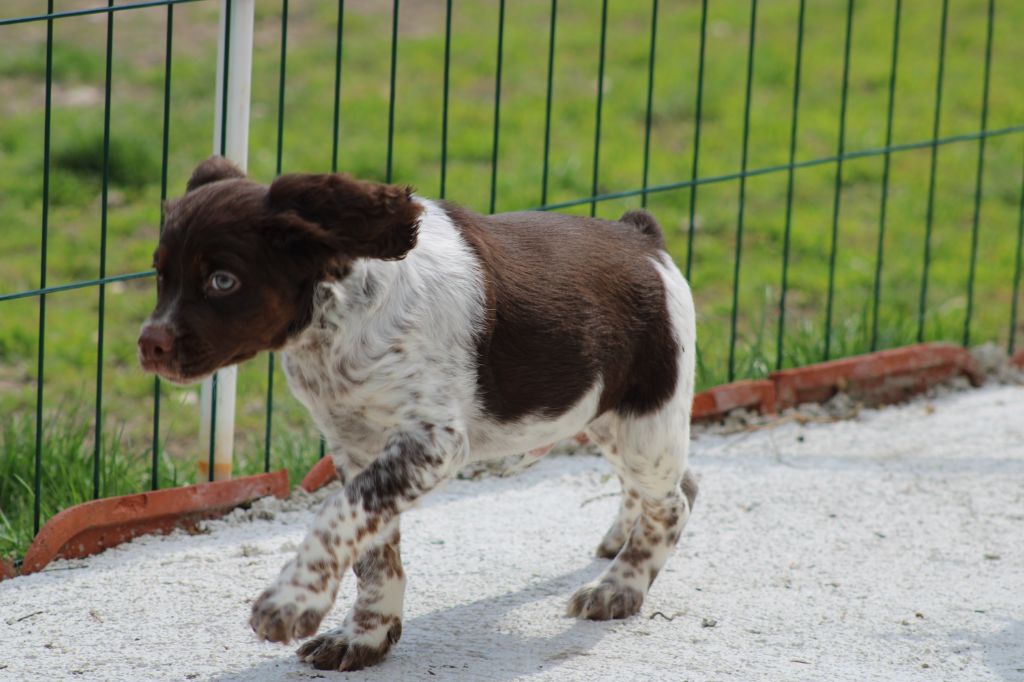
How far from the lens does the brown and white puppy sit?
3.58m

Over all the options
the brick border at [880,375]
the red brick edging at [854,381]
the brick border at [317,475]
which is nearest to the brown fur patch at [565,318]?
the brick border at [317,475]

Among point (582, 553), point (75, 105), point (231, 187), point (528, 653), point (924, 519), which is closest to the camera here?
point (231, 187)

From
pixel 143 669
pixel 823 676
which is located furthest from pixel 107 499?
pixel 823 676

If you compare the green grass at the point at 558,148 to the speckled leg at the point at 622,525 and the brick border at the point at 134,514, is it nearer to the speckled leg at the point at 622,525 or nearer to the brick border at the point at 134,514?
the brick border at the point at 134,514

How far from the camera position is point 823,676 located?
424cm

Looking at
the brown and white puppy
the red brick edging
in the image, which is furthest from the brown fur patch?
the red brick edging

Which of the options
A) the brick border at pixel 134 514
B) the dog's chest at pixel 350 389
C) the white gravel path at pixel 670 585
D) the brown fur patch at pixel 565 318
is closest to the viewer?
the dog's chest at pixel 350 389

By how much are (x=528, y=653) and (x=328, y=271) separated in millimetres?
1354

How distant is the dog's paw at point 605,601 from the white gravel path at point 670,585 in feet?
0.14

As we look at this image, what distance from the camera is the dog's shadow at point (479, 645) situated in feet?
13.8

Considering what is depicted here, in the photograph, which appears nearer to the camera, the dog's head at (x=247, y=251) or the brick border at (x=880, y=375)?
the dog's head at (x=247, y=251)

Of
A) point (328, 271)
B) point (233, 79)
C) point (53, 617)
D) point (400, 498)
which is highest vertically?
point (233, 79)

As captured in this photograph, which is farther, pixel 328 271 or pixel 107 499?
pixel 107 499

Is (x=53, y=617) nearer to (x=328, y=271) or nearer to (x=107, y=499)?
(x=107, y=499)
